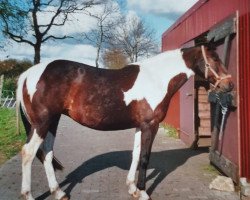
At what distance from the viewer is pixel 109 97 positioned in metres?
5.15

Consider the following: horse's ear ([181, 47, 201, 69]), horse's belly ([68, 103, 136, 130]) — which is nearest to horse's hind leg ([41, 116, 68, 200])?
horse's belly ([68, 103, 136, 130])

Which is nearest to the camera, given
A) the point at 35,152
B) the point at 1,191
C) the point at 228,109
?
the point at 35,152

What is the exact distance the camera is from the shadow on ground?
19.6 feet

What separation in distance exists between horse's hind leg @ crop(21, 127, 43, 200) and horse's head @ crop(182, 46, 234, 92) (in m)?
2.37

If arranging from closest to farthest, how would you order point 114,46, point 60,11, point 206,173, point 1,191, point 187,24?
1. point 1,191
2. point 206,173
3. point 187,24
4. point 60,11
5. point 114,46

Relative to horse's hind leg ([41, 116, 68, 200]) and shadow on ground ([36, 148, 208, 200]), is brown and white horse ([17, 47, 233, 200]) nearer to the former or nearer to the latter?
horse's hind leg ([41, 116, 68, 200])

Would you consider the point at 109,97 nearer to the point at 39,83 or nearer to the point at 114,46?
the point at 39,83

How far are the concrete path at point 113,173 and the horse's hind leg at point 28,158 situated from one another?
0.30 metres

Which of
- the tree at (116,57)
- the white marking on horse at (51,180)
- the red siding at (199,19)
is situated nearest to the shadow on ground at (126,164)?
the white marking on horse at (51,180)

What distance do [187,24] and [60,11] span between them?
28.0 meters

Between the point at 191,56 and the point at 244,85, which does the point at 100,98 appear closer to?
the point at 191,56

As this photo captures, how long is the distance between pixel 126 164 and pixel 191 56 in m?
2.72

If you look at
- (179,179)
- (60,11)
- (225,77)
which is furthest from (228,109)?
(60,11)

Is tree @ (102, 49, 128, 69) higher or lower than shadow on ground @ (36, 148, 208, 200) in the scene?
higher
